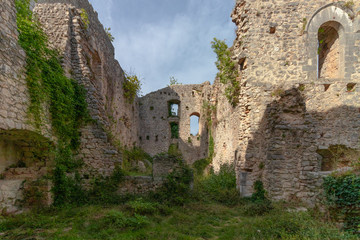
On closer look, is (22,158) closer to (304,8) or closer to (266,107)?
(266,107)

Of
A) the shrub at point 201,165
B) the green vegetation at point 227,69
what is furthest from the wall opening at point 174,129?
the green vegetation at point 227,69

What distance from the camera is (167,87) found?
20797 mm

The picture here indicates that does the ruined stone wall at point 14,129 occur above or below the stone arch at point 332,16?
below

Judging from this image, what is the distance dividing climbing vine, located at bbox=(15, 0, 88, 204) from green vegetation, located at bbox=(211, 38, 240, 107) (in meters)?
6.59

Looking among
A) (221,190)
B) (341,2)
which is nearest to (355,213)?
(221,190)

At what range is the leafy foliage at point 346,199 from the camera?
3660 mm

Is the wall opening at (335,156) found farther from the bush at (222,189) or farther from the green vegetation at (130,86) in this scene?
the green vegetation at (130,86)

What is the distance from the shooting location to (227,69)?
9.27 metres

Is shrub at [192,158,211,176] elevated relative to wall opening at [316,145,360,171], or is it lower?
lower

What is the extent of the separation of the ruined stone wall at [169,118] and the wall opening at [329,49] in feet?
35.1

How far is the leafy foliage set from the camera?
3660mm

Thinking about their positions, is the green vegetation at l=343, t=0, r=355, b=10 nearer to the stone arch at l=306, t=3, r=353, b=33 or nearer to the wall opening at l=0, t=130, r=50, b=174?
the stone arch at l=306, t=3, r=353, b=33

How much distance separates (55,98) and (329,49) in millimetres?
12242

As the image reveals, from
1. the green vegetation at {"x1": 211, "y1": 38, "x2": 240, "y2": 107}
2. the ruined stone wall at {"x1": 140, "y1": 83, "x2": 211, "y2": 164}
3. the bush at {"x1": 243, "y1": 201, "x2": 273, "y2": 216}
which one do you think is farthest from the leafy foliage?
the ruined stone wall at {"x1": 140, "y1": 83, "x2": 211, "y2": 164}
